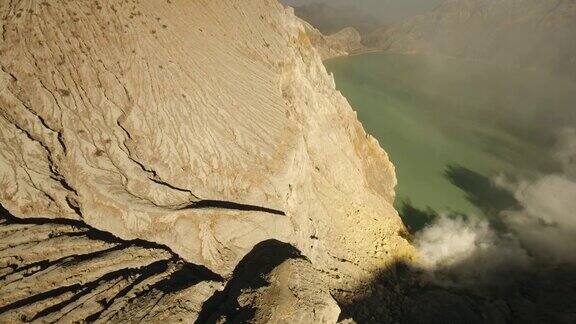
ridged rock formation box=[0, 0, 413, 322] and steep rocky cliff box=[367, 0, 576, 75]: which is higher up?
steep rocky cliff box=[367, 0, 576, 75]

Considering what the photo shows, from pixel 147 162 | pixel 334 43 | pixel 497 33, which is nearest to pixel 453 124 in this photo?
pixel 147 162

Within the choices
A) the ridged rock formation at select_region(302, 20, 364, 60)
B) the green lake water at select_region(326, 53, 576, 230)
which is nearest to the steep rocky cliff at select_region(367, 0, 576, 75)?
the ridged rock formation at select_region(302, 20, 364, 60)

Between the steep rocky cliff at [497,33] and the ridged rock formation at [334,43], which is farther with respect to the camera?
the steep rocky cliff at [497,33]

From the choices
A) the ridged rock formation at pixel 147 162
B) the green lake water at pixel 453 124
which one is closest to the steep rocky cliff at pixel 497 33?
the green lake water at pixel 453 124

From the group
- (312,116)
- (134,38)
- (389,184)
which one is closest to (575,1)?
(389,184)

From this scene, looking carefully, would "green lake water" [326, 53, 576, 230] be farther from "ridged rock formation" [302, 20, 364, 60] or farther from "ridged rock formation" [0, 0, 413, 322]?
"ridged rock formation" [0, 0, 413, 322]

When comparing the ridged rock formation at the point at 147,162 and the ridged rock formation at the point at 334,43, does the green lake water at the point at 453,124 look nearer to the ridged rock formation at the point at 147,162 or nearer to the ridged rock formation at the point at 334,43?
the ridged rock formation at the point at 334,43

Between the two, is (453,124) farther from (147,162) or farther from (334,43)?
(334,43)
